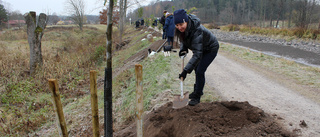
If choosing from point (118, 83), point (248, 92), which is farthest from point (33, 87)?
point (248, 92)

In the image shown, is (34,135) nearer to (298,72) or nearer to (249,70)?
(249,70)

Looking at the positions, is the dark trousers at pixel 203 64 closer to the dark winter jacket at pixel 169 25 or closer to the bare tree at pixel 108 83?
A: the bare tree at pixel 108 83

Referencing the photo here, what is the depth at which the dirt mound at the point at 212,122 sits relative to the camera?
2910mm

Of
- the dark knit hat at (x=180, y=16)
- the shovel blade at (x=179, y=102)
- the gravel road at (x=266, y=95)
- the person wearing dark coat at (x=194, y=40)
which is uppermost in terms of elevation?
the dark knit hat at (x=180, y=16)

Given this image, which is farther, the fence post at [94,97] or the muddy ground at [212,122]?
the muddy ground at [212,122]

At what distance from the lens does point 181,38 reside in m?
3.46

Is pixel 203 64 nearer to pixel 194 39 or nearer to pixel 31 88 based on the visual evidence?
pixel 194 39

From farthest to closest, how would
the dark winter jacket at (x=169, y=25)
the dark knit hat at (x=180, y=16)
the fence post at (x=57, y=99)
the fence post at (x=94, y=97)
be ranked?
the dark winter jacket at (x=169, y=25), the dark knit hat at (x=180, y=16), the fence post at (x=94, y=97), the fence post at (x=57, y=99)

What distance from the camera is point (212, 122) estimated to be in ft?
10.2

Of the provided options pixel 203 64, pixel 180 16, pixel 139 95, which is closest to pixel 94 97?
pixel 139 95

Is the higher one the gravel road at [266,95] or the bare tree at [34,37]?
the bare tree at [34,37]

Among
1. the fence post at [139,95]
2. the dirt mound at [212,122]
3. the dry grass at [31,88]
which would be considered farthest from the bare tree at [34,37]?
the fence post at [139,95]

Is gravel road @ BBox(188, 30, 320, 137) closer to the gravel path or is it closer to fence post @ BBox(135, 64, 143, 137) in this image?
fence post @ BBox(135, 64, 143, 137)

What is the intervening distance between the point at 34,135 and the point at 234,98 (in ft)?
16.4
